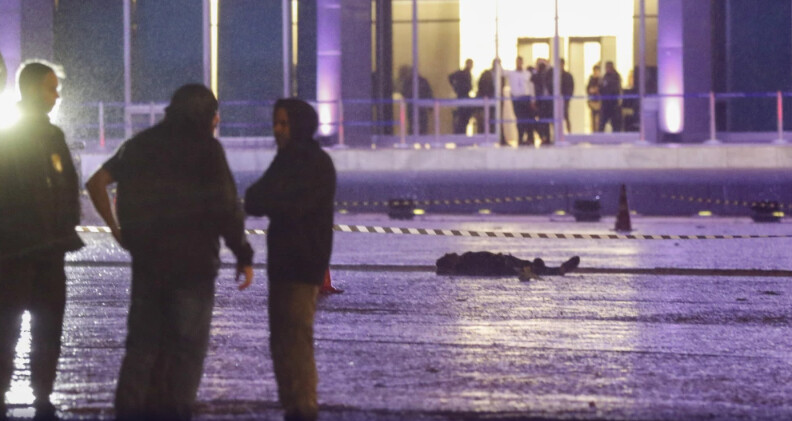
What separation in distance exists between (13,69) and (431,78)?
972 centimetres

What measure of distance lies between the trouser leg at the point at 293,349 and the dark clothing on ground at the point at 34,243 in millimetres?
1196

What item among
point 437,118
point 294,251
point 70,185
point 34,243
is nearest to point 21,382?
point 34,243

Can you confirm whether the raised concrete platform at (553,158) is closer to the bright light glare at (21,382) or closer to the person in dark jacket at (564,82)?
the person in dark jacket at (564,82)

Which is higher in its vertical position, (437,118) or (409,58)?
(409,58)

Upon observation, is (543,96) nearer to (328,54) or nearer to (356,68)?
(356,68)

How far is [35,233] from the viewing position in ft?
23.6

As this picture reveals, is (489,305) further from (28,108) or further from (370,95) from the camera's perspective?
(370,95)

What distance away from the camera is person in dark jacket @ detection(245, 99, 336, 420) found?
22.7 ft

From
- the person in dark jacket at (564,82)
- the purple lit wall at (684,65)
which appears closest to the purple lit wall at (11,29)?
the person in dark jacket at (564,82)

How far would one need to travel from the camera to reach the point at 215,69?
32094mm

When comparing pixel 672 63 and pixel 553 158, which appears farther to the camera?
pixel 672 63

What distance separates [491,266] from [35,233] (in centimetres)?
850

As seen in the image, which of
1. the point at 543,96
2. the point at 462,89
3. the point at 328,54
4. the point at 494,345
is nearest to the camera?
the point at 494,345

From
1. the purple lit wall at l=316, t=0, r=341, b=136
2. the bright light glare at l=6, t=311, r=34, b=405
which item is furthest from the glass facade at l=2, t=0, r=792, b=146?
the bright light glare at l=6, t=311, r=34, b=405
